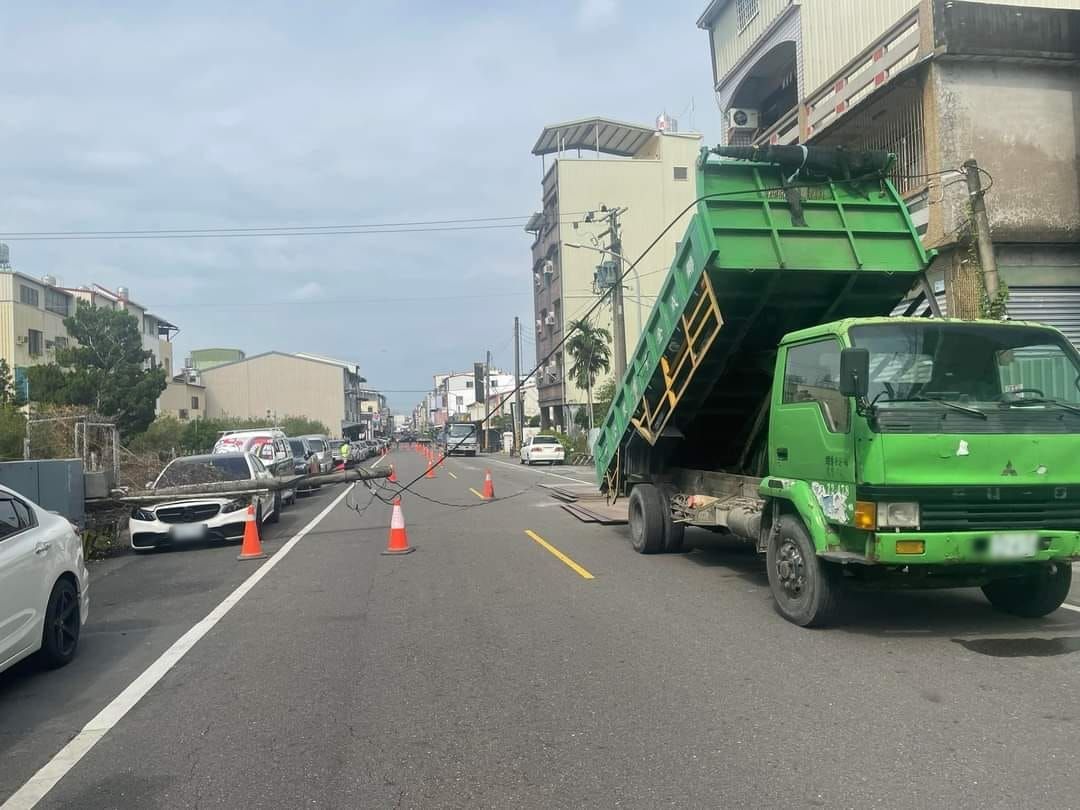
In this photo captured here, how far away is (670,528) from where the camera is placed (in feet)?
38.4

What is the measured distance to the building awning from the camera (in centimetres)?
6259

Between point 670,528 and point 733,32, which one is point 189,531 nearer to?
point 670,528

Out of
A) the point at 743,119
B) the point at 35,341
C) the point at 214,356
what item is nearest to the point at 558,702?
the point at 743,119

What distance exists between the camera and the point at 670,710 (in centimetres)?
543

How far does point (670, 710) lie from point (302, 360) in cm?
9438

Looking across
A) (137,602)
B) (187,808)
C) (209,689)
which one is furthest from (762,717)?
(137,602)

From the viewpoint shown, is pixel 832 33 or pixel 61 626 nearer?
pixel 61 626

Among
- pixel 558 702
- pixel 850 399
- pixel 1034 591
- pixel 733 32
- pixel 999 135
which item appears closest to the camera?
pixel 558 702

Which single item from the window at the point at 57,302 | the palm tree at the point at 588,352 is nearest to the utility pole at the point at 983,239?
the palm tree at the point at 588,352

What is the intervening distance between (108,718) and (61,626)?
158 centimetres

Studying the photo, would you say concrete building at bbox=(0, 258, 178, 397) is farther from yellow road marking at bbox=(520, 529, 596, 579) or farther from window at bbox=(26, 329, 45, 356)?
yellow road marking at bbox=(520, 529, 596, 579)

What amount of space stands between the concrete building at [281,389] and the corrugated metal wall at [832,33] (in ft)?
233

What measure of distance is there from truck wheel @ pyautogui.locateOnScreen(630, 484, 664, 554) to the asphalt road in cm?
176

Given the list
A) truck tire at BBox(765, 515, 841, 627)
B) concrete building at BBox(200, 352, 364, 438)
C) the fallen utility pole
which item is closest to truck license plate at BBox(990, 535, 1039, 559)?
truck tire at BBox(765, 515, 841, 627)
